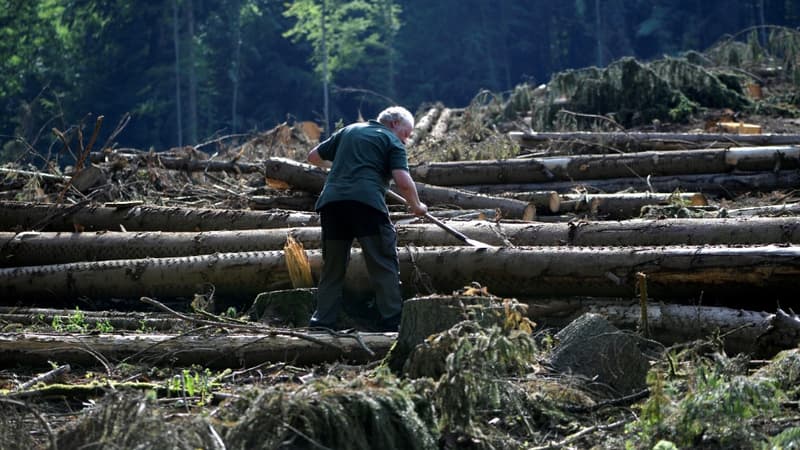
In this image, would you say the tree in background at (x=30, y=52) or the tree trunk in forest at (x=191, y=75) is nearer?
the tree in background at (x=30, y=52)

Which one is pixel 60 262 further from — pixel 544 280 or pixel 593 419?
pixel 593 419

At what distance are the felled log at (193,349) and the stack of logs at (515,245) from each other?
0.8 inches

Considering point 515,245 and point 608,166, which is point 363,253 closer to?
point 515,245

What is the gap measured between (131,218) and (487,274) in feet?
14.1

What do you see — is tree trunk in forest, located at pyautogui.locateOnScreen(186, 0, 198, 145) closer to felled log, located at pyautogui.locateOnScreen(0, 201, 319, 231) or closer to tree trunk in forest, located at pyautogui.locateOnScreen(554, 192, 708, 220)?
felled log, located at pyautogui.locateOnScreen(0, 201, 319, 231)

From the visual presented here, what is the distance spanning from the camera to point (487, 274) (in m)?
8.95

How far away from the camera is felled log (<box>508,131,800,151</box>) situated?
15086mm

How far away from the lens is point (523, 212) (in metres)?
11.6

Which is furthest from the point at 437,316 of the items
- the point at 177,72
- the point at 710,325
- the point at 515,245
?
the point at 177,72

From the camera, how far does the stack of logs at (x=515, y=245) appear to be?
8.22m

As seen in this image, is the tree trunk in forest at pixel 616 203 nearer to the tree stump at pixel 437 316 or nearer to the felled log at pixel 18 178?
the tree stump at pixel 437 316

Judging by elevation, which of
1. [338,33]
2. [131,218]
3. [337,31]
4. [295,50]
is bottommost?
[131,218]

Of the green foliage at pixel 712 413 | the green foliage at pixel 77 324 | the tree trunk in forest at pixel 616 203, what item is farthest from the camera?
the tree trunk in forest at pixel 616 203

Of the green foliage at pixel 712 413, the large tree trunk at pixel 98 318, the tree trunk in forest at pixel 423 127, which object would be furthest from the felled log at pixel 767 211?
the tree trunk in forest at pixel 423 127
